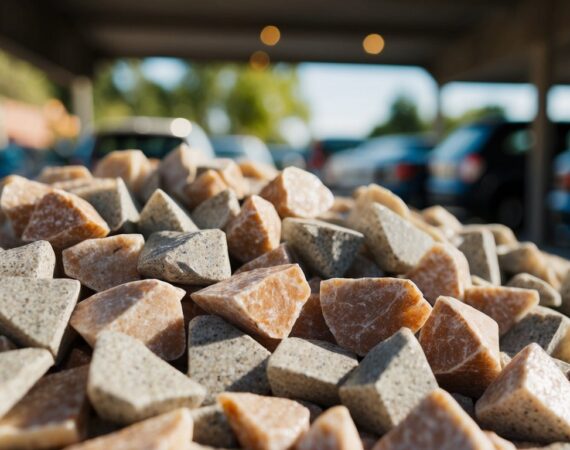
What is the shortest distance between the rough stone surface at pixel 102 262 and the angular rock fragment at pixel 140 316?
224 millimetres

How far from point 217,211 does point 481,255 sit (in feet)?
4.35

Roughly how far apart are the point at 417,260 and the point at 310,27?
10578 mm

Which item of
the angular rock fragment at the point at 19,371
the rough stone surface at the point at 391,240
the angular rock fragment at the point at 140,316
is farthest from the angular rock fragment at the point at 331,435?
the rough stone surface at the point at 391,240

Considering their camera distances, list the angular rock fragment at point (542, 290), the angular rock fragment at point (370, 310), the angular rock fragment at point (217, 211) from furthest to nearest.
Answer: the angular rock fragment at point (542, 290) → the angular rock fragment at point (217, 211) → the angular rock fragment at point (370, 310)

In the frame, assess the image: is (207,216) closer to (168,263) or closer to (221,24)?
(168,263)

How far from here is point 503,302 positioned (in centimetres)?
261

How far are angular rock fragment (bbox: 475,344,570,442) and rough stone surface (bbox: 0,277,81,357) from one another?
137cm

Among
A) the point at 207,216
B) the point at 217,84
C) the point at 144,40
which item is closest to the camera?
the point at 207,216

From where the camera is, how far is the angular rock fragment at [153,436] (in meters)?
1.50

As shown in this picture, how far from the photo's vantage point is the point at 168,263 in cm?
228

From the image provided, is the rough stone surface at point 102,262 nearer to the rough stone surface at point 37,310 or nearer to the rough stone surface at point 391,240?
the rough stone surface at point 37,310

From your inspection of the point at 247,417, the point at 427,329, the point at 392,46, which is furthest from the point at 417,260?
the point at 392,46

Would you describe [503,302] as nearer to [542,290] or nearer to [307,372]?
[542,290]

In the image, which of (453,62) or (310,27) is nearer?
(310,27)
